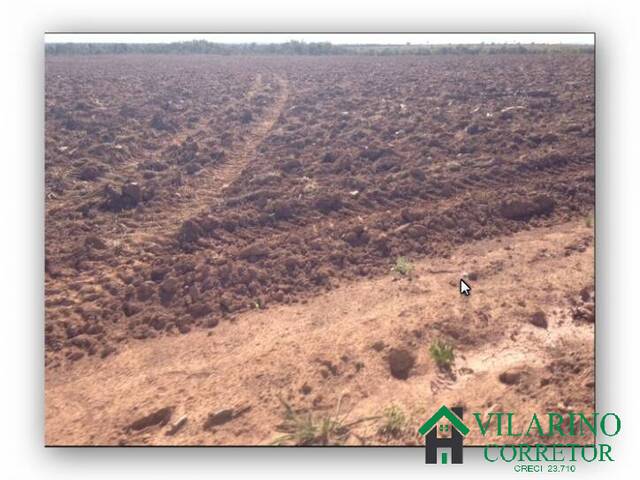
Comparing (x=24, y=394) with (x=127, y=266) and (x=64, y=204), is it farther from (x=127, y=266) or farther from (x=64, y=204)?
(x=64, y=204)

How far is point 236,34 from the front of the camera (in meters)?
4.02

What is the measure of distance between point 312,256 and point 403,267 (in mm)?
832

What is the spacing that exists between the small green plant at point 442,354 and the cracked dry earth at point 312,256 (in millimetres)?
46

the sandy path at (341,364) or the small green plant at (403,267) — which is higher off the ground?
the small green plant at (403,267)

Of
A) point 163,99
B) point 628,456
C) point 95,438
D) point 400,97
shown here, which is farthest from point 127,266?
point 400,97

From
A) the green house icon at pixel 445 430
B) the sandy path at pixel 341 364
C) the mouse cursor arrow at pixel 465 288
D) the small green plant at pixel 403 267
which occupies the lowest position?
the green house icon at pixel 445 430

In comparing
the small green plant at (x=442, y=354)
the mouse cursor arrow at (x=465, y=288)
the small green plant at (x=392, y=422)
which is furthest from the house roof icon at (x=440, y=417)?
the mouse cursor arrow at (x=465, y=288)

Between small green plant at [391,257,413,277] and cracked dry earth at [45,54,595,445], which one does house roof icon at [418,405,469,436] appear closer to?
cracked dry earth at [45,54,595,445]

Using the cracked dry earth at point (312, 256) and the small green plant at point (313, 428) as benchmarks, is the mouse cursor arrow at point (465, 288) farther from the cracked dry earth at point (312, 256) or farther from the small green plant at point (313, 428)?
the small green plant at point (313, 428)

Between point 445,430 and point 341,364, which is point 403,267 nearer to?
point 341,364

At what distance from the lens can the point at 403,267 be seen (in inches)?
181

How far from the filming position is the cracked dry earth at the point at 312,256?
3.49 meters

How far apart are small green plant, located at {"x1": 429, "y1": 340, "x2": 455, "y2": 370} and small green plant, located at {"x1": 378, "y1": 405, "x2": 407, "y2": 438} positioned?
43 centimetres

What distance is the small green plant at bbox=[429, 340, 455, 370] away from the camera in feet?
11.7
